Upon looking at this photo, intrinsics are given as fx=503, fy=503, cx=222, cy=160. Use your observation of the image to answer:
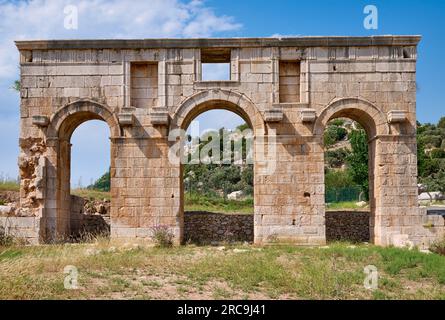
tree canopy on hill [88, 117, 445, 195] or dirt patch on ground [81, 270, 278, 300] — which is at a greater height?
tree canopy on hill [88, 117, 445, 195]

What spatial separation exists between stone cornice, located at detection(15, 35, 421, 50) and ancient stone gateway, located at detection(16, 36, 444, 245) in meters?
0.03

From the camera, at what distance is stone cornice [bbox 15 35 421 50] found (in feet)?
49.0

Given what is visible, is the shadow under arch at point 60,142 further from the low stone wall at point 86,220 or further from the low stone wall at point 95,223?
the low stone wall at point 95,223

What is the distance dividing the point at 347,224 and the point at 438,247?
198 inches

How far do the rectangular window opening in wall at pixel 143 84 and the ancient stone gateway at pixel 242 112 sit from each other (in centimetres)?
3

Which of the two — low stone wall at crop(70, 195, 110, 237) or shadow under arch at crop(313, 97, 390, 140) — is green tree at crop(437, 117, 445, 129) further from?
low stone wall at crop(70, 195, 110, 237)

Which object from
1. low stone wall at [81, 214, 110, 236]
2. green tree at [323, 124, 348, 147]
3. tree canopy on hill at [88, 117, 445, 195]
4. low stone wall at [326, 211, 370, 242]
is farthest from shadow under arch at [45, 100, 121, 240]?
green tree at [323, 124, 348, 147]

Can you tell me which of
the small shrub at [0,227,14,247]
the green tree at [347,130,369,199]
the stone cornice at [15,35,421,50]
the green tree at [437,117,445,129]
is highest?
the green tree at [437,117,445,129]

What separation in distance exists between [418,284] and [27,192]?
36.3ft

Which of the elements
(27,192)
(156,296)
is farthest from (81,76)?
(156,296)

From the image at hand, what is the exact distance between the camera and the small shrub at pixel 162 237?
1407 centimetres

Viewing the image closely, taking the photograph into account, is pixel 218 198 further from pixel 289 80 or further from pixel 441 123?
pixel 441 123

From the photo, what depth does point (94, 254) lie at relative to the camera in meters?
12.3

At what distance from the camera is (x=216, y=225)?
18.1 metres
